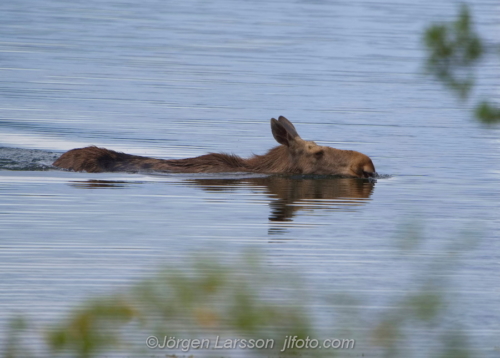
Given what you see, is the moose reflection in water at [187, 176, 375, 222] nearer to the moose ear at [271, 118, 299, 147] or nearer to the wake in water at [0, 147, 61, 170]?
the moose ear at [271, 118, 299, 147]

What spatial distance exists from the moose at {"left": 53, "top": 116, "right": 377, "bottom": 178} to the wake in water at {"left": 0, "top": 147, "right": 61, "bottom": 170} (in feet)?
0.95

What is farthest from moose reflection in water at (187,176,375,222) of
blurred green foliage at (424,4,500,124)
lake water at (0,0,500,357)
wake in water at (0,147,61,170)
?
blurred green foliage at (424,4,500,124)

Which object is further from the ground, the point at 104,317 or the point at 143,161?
the point at 104,317

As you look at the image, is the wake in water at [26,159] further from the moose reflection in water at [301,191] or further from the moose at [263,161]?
the moose reflection in water at [301,191]

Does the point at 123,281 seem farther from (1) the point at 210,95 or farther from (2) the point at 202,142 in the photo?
(1) the point at 210,95

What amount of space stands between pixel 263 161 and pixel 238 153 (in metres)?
1.78

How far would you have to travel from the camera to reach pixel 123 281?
7641 millimetres

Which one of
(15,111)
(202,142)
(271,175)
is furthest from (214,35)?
(271,175)

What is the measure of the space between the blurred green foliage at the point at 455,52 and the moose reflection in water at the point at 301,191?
5346 mm

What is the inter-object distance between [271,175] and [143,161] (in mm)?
1763

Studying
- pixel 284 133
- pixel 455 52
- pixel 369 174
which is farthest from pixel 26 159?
pixel 455 52

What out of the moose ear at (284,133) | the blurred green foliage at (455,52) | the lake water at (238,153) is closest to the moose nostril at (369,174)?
the lake water at (238,153)

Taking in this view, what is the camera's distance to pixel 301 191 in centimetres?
1284

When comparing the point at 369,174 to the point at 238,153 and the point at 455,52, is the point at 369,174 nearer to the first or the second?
the point at 238,153
